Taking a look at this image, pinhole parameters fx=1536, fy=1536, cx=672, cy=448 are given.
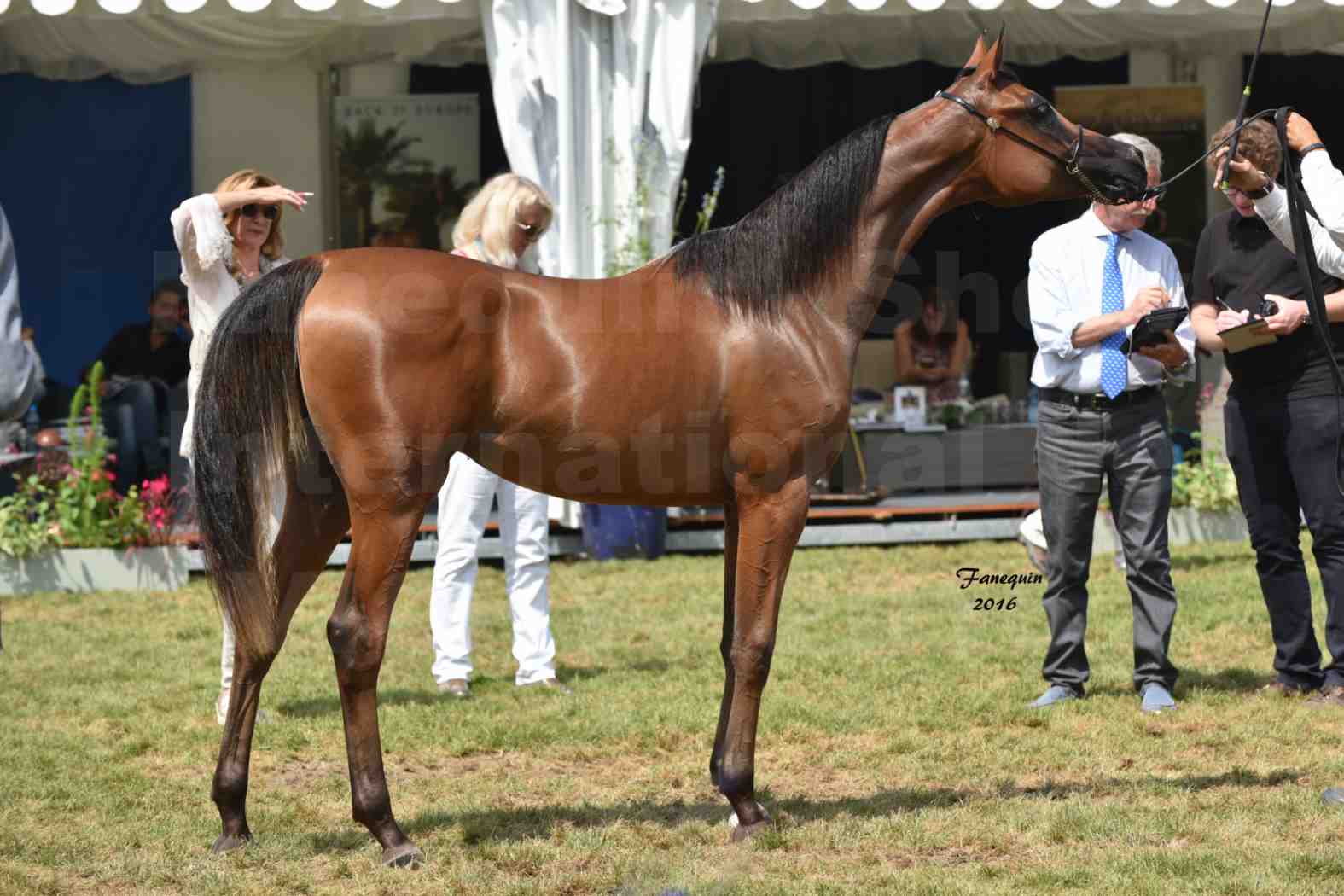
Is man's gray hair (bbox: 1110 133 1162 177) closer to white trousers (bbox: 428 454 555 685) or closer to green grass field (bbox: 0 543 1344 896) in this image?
green grass field (bbox: 0 543 1344 896)

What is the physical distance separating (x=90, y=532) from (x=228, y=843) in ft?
17.3

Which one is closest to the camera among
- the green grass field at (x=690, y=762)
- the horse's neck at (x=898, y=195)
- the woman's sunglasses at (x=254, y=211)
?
the green grass field at (x=690, y=762)

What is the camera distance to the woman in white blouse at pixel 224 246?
16.6ft

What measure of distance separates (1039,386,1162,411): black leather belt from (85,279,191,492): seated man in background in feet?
21.2

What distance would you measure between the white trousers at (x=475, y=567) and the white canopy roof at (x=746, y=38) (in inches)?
167

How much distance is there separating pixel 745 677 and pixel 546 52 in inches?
220

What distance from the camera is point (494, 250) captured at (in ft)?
19.8

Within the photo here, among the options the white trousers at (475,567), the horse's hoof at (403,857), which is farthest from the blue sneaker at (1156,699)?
the horse's hoof at (403,857)

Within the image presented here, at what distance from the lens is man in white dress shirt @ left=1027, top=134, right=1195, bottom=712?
19.2 feet

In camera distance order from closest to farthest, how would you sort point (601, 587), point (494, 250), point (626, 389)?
point (626, 389) → point (494, 250) → point (601, 587)

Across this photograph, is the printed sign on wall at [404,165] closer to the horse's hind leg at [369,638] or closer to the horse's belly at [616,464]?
the horse's belly at [616,464]

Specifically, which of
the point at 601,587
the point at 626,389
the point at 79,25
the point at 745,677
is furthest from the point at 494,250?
the point at 79,25

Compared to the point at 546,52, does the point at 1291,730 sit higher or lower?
lower

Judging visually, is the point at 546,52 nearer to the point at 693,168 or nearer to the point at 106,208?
Result: the point at 693,168
